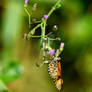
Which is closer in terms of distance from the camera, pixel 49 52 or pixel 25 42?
pixel 49 52

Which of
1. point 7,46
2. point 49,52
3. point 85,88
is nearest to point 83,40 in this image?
point 85,88

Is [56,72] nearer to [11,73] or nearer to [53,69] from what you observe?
[53,69]

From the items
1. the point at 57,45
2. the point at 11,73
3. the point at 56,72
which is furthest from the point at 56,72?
the point at 57,45

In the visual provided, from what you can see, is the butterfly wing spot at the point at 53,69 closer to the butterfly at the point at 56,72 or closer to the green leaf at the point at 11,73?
the butterfly at the point at 56,72

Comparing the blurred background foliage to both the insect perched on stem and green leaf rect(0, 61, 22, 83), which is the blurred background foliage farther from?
the insect perched on stem

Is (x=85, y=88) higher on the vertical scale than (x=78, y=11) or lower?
lower

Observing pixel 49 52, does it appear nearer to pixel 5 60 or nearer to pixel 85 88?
pixel 5 60
